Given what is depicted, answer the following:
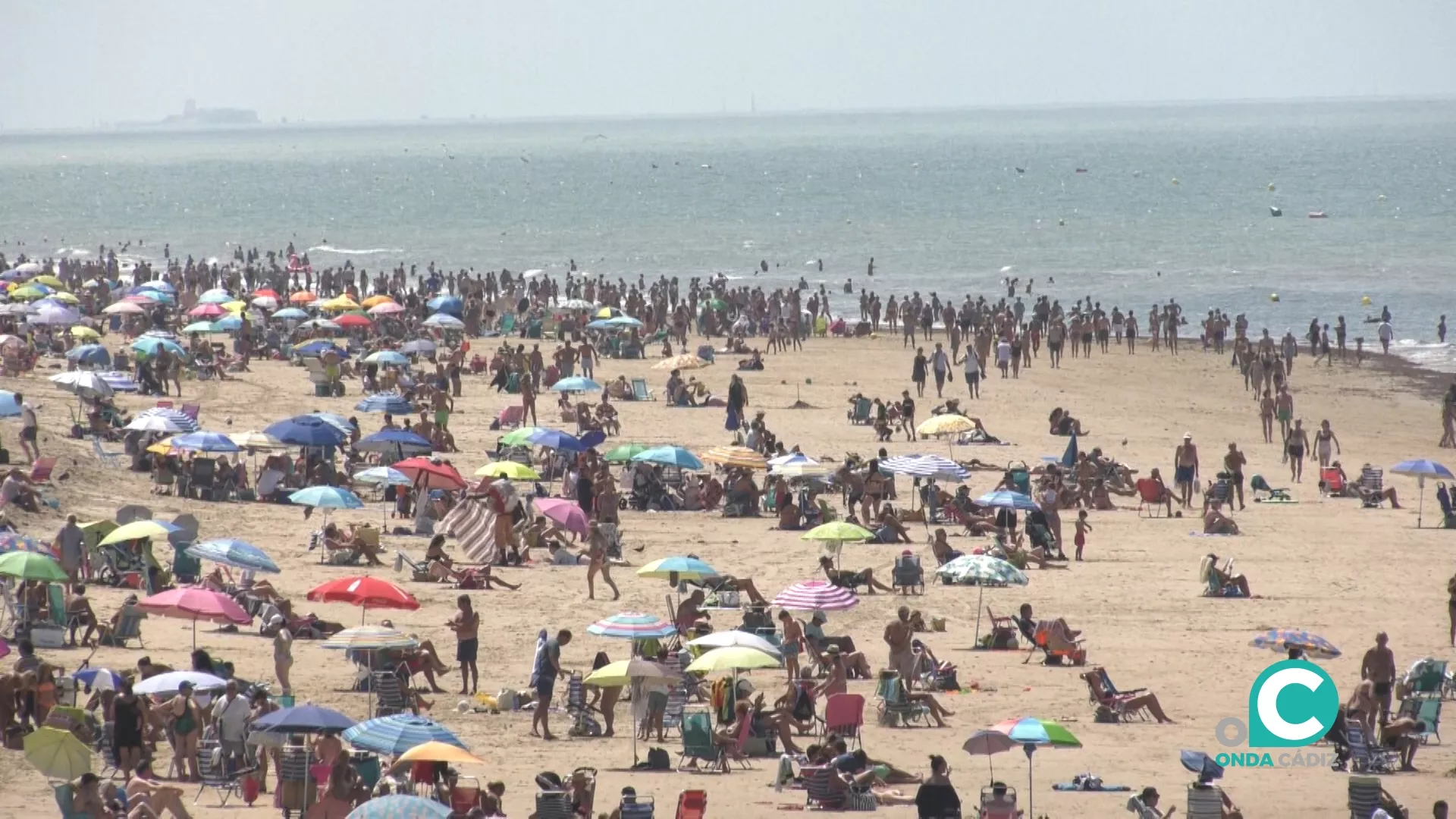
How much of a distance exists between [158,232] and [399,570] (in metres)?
72.0

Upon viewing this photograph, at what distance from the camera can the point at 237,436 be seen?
23.1 m

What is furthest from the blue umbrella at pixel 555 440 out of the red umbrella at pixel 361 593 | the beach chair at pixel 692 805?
the beach chair at pixel 692 805

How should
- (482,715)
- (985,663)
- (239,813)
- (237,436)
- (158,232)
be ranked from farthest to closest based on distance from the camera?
(158,232), (237,436), (985,663), (482,715), (239,813)

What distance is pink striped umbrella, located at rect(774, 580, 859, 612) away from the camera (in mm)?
15789

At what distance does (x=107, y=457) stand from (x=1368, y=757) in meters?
16.5

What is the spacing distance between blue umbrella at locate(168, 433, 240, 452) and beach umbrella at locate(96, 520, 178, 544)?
4.34m

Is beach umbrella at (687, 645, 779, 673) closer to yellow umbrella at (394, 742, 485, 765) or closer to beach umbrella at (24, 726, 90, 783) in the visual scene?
yellow umbrella at (394, 742, 485, 765)

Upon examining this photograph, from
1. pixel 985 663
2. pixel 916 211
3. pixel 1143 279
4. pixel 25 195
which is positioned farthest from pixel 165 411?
pixel 25 195

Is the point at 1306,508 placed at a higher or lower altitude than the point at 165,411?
lower

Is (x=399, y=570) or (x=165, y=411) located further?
(x=165, y=411)

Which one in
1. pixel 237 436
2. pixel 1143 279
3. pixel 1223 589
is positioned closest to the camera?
pixel 1223 589

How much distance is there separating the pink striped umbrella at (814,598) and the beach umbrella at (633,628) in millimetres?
1217

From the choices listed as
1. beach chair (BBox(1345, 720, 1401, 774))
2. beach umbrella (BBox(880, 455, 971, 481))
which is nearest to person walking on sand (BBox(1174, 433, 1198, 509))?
beach umbrella (BBox(880, 455, 971, 481))

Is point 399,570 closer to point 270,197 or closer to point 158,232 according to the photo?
point 158,232
